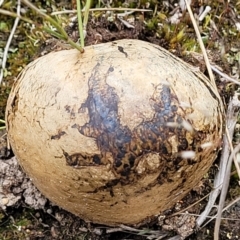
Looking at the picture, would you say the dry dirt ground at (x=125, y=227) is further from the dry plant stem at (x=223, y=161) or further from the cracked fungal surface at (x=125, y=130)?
the cracked fungal surface at (x=125, y=130)

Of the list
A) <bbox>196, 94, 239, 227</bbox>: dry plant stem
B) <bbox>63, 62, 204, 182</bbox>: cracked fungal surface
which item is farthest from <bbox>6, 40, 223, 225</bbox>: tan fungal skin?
<bbox>196, 94, 239, 227</bbox>: dry plant stem

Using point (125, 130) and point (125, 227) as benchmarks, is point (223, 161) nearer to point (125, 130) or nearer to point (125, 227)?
point (125, 227)

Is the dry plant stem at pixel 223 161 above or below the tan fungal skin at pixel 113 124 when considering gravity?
below

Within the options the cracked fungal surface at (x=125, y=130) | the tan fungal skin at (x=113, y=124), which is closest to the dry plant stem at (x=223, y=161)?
the tan fungal skin at (x=113, y=124)

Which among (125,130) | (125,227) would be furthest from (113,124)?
(125,227)

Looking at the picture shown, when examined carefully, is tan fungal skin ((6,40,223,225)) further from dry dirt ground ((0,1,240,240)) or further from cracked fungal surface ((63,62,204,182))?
dry dirt ground ((0,1,240,240))

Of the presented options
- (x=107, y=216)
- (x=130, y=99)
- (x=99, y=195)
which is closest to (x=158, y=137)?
(x=130, y=99)

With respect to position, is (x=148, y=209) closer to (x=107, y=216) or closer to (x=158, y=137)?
(x=107, y=216)
